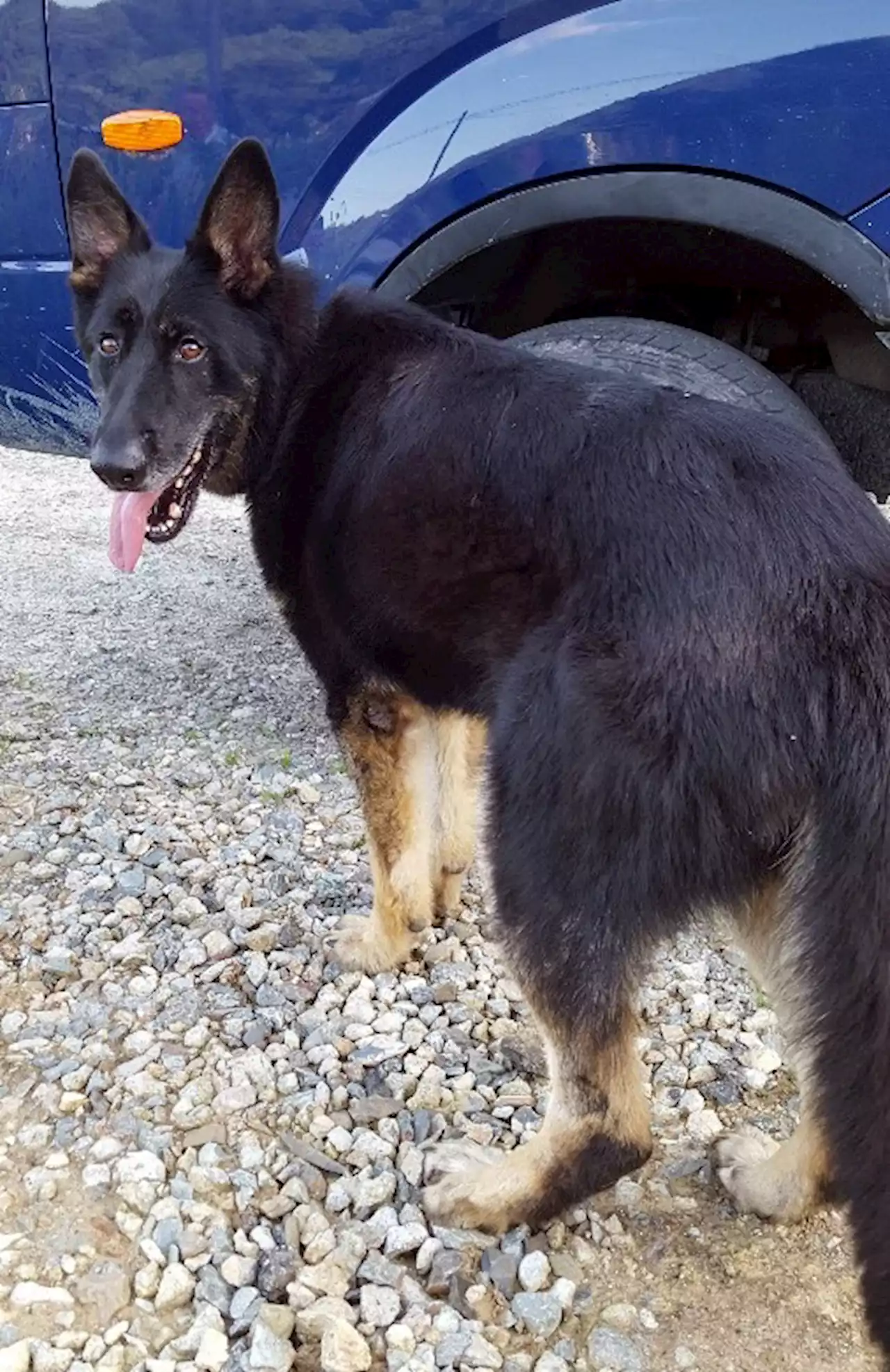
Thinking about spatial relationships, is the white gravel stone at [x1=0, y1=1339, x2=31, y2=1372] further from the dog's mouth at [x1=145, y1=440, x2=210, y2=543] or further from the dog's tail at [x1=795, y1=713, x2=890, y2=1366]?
the dog's mouth at [x1=145, y1=440, x2=210, y2=543]

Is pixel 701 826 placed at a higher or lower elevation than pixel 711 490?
lower

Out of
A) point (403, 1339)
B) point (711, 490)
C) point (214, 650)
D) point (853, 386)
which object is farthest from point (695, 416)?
point (214, 650)

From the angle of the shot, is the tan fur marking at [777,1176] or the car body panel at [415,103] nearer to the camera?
the tan fur marking at [777,1176]

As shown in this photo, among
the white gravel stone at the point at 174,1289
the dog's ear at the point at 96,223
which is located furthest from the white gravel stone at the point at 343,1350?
the dog's ear at the point at 96,223

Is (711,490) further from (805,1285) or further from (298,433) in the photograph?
(805,1285)

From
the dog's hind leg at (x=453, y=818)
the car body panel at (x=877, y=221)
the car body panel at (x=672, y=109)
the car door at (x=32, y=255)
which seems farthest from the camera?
the car door at (x=32, y=255)

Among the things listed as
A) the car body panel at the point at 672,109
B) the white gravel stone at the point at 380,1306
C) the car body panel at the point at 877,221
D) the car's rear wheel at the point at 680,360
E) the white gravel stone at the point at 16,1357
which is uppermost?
the car body panel at the point at 672,109

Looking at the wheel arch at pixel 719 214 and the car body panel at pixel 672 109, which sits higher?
the car body panel at pixel 672 109

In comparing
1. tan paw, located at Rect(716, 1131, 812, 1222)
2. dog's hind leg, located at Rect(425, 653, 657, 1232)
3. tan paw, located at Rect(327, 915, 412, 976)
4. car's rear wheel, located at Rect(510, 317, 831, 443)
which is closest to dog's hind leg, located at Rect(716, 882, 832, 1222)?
tan paw, located at Rect(716, 1131, 812, 1222)

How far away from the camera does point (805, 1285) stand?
6.41ft

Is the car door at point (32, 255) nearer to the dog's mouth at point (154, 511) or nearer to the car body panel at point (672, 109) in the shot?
the dog's mouth at point (154, 511)

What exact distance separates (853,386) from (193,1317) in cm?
287

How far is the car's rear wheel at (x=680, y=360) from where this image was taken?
288 centimetres

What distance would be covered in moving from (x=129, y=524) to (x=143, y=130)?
4.11 feet
